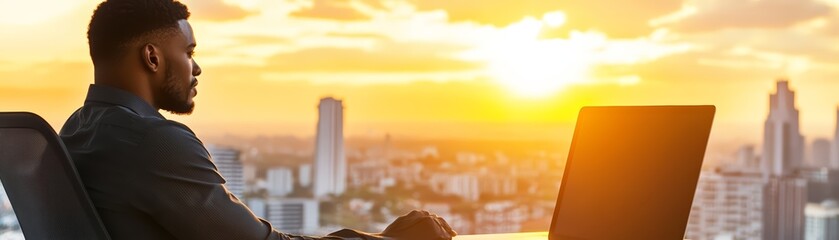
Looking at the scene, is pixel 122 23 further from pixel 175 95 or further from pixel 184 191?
pixel 184 191

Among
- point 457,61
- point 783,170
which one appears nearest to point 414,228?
point 457,61

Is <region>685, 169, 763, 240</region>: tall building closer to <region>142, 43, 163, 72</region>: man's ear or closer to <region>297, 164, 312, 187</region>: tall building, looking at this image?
<region>297, 164, 312, 187</region>: tall building

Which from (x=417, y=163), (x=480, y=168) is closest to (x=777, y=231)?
(x=480, y=168)

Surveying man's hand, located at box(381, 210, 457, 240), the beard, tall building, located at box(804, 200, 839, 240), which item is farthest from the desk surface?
tall building, located at box(804, 200, 839, 240)

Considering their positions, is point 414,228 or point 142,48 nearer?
point 142,48

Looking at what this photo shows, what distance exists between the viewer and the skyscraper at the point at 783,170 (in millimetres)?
7230

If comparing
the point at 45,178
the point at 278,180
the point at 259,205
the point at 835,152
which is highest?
the point at 835,152

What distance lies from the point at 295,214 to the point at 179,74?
4.50 m

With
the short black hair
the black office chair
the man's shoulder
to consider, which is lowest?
the black office chair

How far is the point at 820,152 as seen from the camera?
7387 millimetres

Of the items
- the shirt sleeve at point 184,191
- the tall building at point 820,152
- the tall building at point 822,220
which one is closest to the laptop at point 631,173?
the shirt sleeve at point 184,191

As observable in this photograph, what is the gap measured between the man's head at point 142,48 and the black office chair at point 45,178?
0.20m

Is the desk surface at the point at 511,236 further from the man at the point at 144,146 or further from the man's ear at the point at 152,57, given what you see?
the man's ear at the point at 152,57

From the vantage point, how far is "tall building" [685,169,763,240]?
762 centimetres
